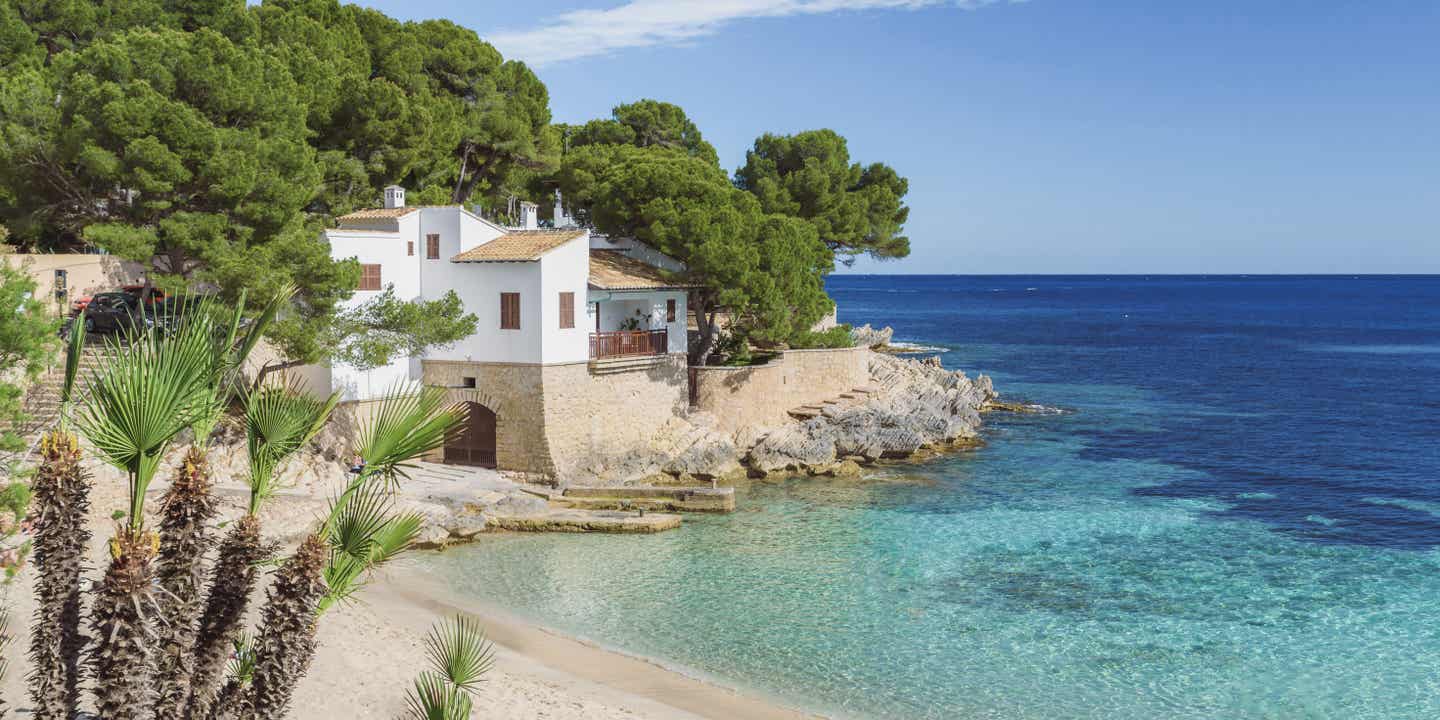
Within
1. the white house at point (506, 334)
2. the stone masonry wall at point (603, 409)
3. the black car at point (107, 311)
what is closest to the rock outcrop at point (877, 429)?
the stone masonry wall at point (603, 409)

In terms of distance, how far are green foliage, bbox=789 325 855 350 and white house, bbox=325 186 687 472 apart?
8.73 m

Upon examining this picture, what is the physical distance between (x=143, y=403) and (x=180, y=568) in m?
1.49

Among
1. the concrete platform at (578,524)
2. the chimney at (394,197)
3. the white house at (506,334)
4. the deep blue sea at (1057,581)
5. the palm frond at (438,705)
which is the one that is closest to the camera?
the palm frond at (438,705)

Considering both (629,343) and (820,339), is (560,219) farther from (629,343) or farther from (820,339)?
(629,343)

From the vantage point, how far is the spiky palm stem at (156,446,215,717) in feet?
26.3

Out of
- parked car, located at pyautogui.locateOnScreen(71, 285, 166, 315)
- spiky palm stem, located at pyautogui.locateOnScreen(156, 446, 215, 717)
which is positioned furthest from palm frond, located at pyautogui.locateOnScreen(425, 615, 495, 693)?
parked car, located at pyautogui.locateOnScreen(71, 285, 166, 315)

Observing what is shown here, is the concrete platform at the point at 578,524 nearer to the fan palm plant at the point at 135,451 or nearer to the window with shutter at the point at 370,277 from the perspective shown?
the window with shutter at the point at 370,277

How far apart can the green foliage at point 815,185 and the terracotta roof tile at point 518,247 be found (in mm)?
22896

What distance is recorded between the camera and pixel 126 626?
7.58 m

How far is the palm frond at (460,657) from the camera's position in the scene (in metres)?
14.4

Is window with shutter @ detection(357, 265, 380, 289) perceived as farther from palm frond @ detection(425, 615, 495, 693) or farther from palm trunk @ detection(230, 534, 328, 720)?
palm trunk @ detection(230, 534, 328, 720)

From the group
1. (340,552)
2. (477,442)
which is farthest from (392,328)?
(340,552)

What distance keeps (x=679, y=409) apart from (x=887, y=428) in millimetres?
7469

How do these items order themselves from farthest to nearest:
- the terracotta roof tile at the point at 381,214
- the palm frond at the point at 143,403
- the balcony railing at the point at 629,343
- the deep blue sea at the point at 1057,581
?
the balcony railing at the point at 629,343 → the terracotta roof tile at the point at 381,214 → the deep blue sea at the point at 1057,581 → the palm frond at the point at 143,403
